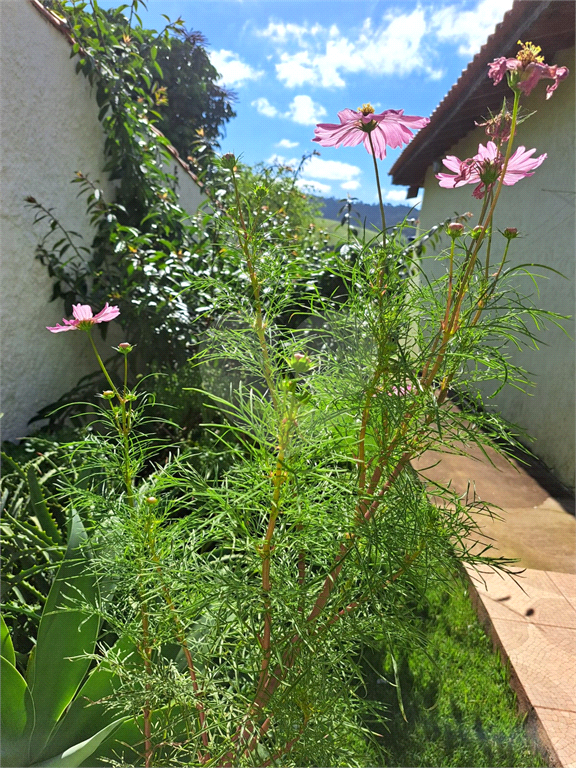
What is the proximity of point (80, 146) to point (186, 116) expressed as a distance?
3.51 meters

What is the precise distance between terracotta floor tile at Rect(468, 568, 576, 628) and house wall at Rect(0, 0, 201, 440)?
2.36 metres

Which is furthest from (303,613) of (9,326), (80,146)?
(80,146)

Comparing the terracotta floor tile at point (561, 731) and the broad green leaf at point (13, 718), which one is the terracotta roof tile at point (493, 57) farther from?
the broad green leaf at point (13, 718)

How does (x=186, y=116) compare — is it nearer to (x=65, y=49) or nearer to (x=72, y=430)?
(x=65, y=49)

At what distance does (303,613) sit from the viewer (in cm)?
61

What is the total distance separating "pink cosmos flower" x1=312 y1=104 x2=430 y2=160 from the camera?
1.84 ft

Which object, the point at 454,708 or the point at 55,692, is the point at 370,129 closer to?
the point at 55,692

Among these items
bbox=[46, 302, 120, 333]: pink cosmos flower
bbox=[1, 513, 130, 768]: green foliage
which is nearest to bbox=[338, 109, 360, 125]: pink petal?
bbox=[46, 302, 120, 333]: pink cosmos flower

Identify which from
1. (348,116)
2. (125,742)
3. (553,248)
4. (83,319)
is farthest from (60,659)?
(553,248)

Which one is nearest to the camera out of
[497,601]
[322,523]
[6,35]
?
[322,523]

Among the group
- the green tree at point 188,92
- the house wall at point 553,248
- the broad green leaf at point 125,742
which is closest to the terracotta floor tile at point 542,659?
the broad green leaf at point 125,742

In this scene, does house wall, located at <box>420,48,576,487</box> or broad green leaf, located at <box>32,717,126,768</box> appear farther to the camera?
house wall, located at <box>420,48,576,487</box>

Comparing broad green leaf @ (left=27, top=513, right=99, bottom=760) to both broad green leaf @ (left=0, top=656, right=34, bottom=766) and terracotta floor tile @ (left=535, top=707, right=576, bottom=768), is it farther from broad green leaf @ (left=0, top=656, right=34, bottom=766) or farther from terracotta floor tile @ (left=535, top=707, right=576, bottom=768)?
terracotta floor tile @ (left=535, top=707, right=576, bottom=768)

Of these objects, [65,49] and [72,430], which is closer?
[72,430]
